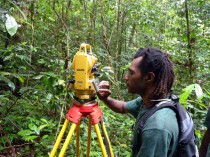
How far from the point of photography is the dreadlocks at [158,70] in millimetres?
1161

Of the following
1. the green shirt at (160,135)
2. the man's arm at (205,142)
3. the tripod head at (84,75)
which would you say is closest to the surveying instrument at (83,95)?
the tripod head at (84,75)

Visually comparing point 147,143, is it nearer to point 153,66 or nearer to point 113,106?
point 153,66

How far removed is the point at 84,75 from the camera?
54.0 inches

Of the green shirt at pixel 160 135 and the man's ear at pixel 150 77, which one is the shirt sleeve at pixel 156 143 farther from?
the man's ear at pixel 150 77

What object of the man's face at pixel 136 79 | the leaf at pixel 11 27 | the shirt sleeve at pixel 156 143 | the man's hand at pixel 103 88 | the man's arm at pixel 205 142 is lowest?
the man's arm at pixel 205 142

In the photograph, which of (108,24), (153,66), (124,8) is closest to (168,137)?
(153,66)

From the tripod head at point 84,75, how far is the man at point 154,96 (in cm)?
25

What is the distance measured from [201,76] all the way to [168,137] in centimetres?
244

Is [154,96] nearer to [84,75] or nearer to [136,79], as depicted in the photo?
[136,79]

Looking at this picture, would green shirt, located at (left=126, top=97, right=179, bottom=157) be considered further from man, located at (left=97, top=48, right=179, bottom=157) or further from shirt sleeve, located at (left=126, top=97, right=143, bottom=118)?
shirt sleeve, located at (left=126, top=97, right=143, bottom=118)

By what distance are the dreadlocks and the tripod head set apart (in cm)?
33

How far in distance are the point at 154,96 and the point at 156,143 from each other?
0.95 feet

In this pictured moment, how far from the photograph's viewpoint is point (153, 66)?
1.17 meters

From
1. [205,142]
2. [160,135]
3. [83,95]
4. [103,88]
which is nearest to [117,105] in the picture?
[103,88]
